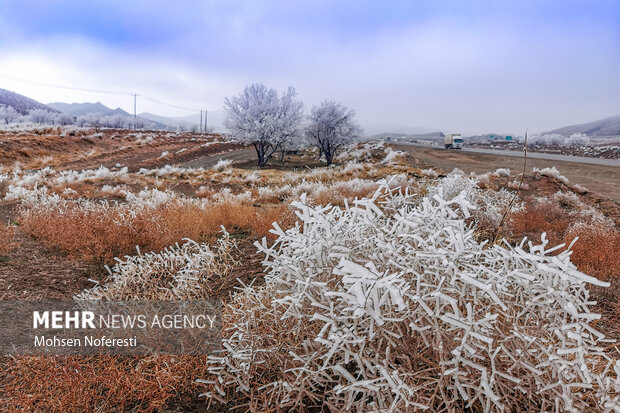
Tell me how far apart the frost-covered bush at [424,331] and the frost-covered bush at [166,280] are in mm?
1547

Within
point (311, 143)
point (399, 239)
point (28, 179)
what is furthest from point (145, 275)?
point (311, 143)

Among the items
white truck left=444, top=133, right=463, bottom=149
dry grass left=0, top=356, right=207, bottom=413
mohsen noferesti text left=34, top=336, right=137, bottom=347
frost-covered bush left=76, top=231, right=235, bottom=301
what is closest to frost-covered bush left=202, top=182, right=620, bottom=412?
dry grass left=0, top=356, right=207, bottom=413

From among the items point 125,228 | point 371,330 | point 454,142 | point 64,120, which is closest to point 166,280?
point 125,228

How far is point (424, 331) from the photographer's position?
1694 millimetres

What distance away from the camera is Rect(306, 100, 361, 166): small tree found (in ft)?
119

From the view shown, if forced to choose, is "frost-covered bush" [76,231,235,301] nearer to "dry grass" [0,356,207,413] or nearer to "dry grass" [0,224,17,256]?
"dry grass" [0,356,207,413]

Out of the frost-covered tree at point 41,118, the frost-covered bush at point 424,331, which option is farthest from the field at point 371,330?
Answer: the frost-covered tree at point 41,118

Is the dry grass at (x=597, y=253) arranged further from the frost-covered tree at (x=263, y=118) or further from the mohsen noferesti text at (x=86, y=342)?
the frost-covered tree at (x=263, y=118)

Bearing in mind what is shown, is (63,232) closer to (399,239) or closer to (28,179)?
(399,239)

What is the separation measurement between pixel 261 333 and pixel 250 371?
218mm

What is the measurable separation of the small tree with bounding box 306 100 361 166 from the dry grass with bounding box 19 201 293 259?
96.3 feet

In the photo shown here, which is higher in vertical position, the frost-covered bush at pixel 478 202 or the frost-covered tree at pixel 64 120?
the frost-covered tree at pixel 64 120

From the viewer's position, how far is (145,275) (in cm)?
384

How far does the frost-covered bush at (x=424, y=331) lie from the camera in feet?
5.02
